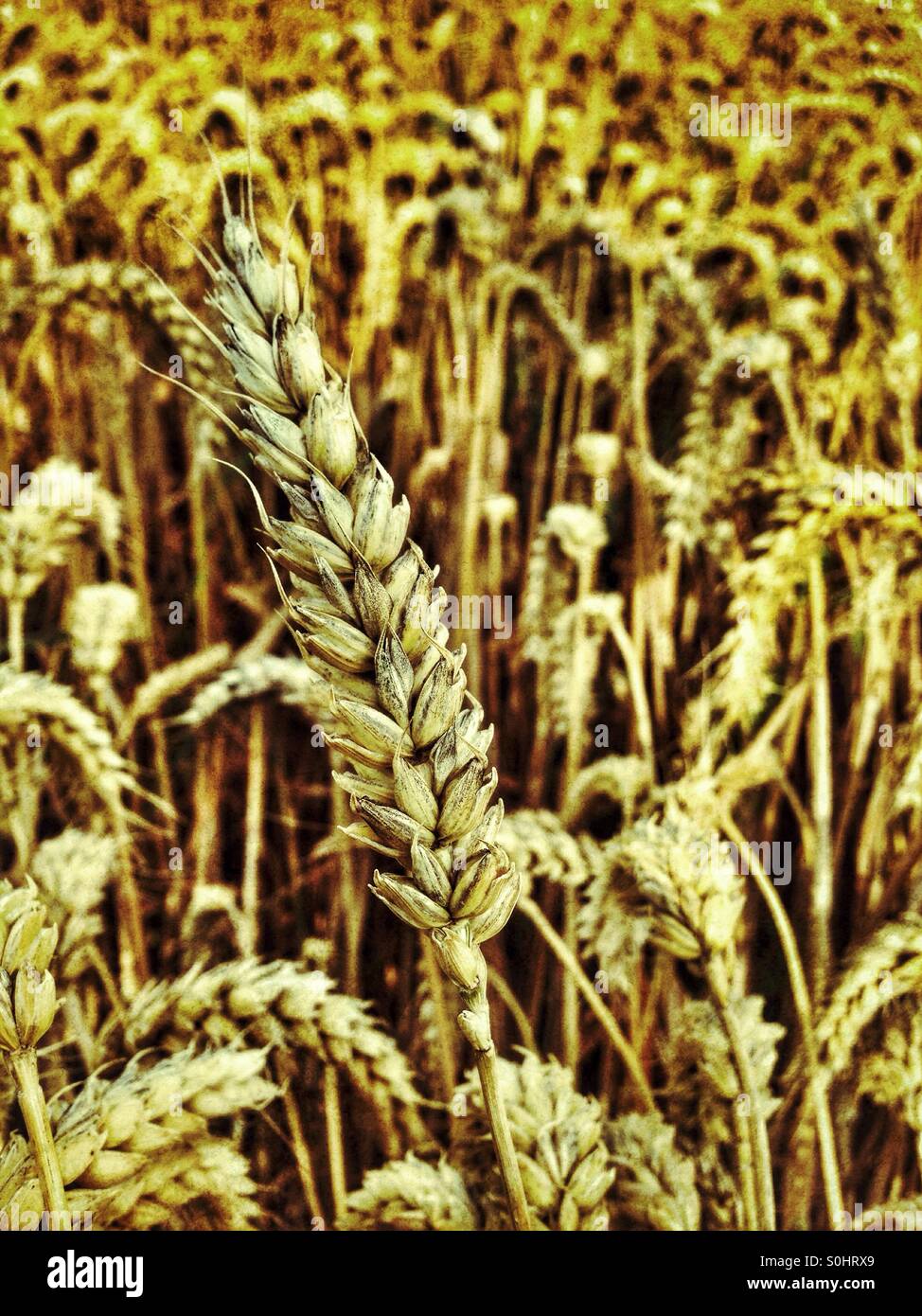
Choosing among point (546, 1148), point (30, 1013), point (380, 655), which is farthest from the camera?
point (546, 1148)

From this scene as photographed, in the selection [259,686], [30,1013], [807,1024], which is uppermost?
[259,686]

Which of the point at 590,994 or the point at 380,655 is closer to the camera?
the point at 380,655

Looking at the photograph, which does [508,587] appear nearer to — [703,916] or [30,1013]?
[703,916]

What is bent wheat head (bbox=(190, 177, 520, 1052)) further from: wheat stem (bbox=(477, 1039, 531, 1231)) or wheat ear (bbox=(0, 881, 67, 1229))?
wheat ear (bbox=(0, 881, 67, 1229))

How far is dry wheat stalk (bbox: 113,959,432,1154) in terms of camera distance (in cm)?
85

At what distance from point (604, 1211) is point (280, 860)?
0.43 meters

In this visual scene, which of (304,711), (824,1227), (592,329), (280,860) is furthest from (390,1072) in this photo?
(592,329)

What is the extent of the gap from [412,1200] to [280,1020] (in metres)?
0.20

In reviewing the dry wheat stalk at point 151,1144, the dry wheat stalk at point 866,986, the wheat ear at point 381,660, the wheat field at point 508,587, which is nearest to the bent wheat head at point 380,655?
the wheat ear at point 381,660

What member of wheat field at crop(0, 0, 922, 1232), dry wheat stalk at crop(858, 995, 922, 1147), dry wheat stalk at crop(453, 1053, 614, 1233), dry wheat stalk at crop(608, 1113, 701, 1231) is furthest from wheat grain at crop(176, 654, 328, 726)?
dry wheat stalk at crop(858, 995, 922, 1147)

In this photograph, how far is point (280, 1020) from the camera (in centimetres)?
85

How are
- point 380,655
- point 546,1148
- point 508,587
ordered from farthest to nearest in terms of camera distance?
point 508,587, point 546,1148, point 380,655

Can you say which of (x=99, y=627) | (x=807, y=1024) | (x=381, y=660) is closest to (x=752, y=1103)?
(x=807, y=1024)

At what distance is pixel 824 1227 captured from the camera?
91 centimetres
